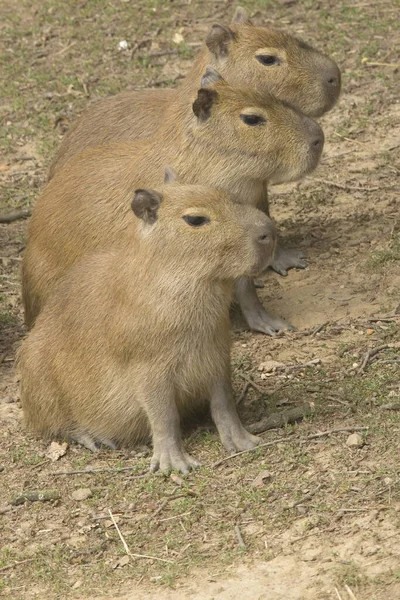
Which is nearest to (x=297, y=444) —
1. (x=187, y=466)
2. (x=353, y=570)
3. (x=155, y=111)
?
(x=187, y=466)

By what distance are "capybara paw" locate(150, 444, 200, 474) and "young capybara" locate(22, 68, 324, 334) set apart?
3.72ft

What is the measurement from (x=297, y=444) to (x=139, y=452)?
791mm

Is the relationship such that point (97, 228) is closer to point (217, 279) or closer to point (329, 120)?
point (217, 279)

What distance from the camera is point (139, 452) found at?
582 cm

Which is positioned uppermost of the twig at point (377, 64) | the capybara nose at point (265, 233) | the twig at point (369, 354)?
the capybara nose at point (265, 233)

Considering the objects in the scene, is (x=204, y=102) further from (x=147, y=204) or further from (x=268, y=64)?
(x=147, y=204)

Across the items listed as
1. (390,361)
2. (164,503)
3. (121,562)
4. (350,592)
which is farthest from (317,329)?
(350,592)

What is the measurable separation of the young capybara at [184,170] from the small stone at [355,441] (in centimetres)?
149

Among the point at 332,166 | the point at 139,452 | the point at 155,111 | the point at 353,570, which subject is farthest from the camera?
the point at 332,166

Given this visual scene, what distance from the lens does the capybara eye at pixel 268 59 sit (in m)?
6.99

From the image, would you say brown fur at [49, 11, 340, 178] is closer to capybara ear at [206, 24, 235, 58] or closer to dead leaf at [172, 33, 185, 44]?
capybara ear at [206, 24, 235, 58]

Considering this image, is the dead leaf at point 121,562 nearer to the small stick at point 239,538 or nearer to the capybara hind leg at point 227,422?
the small stick at point 239,538

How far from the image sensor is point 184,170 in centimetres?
646

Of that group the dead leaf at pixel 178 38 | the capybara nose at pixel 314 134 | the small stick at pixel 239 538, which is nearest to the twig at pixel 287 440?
the small stick at pixel 239 538
